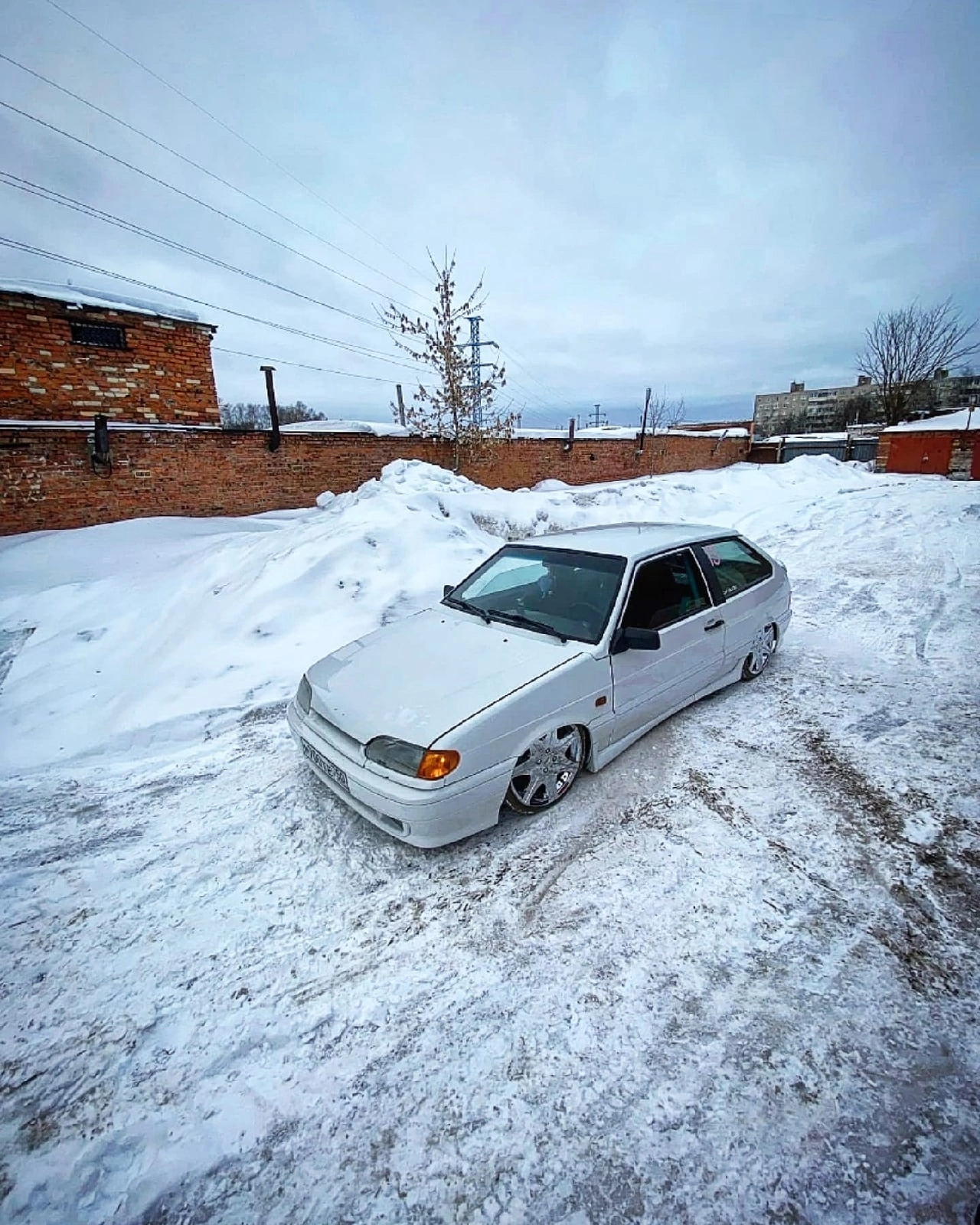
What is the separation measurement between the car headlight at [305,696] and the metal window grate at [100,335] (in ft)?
36.2

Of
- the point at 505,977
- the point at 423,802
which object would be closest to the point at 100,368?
the point at 423,802

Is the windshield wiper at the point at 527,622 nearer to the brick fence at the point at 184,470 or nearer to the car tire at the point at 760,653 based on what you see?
the car tire at the point at 760,653

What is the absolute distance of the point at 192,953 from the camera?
204 centimetres

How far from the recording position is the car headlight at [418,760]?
2205mm

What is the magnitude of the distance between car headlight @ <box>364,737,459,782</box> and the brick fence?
9.07 metres

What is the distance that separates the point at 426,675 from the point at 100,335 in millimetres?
11837

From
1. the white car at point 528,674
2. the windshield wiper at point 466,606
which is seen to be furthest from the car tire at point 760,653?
the windshield wiper at point 466,606

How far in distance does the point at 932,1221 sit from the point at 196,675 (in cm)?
474

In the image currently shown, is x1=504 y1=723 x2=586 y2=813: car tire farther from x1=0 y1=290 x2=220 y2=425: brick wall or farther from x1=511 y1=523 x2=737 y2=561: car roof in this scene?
x1=0 y1=290 x2=220 y2=425: brick wall

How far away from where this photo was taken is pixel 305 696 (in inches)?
116

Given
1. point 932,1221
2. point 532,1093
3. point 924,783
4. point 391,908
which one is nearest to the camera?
point 932,1221

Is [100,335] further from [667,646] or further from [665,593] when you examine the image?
[667,646]

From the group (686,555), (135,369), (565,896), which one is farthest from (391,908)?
(135,369)

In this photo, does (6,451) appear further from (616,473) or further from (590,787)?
(616,473)
